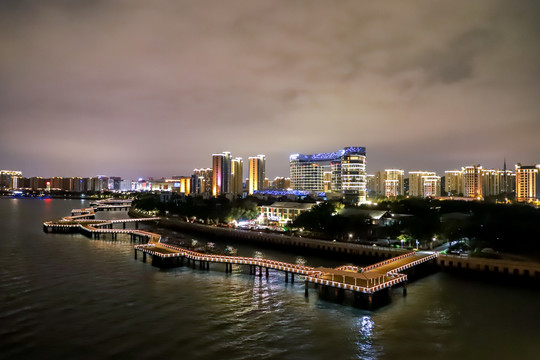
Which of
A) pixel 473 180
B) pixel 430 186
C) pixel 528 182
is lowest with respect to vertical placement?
pixel 430 186

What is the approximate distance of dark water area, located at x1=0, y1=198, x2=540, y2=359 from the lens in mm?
20109

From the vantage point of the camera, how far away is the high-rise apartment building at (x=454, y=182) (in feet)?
567

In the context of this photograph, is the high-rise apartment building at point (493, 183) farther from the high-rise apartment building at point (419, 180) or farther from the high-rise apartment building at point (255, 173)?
the high-rise apartment building at point (255, 173)

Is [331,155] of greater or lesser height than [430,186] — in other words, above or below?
above

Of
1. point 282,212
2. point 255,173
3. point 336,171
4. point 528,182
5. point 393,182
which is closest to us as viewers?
point 282,212

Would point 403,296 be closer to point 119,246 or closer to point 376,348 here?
point 376,348

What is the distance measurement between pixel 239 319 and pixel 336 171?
12527 cm

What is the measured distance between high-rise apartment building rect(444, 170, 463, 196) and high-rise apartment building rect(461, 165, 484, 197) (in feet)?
27.1

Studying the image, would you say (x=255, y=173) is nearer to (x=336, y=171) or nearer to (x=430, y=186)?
(x=336, y=171)

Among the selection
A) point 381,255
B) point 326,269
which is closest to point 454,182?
point 381,255

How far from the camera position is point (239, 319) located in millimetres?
24234

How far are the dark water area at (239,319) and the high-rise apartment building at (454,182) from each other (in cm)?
15366

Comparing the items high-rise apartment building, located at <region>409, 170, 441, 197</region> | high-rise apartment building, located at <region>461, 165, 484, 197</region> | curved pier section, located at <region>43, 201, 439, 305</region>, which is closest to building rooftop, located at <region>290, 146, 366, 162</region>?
high-rise apartment building, located at <region>409, 170, 441, 197</region>

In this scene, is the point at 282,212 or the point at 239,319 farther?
the point at 282,212
